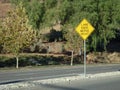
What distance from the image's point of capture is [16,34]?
4203cm

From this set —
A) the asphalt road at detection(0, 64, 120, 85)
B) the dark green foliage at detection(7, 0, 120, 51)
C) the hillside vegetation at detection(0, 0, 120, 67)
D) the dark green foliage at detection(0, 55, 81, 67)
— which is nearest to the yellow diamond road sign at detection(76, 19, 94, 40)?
the asphalt road at detection(0, 64, 120, 85)

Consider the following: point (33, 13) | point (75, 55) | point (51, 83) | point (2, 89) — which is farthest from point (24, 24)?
point (2, 89)

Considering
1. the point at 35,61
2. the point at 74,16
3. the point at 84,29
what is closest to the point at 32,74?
the point at 84,29

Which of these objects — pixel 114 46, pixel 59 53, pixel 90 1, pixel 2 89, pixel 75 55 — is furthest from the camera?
pixel 114 46

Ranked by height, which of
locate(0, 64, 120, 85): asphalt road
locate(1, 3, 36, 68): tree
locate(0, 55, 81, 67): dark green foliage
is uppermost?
locate(1, 3, 36, 68): tree

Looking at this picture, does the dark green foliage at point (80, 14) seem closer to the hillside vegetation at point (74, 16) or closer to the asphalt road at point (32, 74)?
the hillside vegetation at point (74, 16)

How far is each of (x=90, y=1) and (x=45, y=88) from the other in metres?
35.5

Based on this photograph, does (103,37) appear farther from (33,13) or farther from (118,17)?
(33,13)

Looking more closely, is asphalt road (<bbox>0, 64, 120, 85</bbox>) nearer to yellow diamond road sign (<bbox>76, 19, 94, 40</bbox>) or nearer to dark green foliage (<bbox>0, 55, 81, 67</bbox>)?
yellow diamond road sign (<bbox>76, 19, 94, 40</bbox>)

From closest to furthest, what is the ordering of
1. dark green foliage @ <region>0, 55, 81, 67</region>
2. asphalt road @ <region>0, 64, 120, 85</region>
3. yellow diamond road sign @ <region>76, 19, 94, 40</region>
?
asphalt road @ <region>0, 64, 120, 85</region> → yellow diamond road sign @ <region>76, 19, 94, 40</region> → dark green foliage @ <region>0, 55, 81, 67</region>

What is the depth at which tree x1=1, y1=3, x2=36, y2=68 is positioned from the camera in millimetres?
41844

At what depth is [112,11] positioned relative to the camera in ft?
183

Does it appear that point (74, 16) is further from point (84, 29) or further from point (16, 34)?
point (84, 29)

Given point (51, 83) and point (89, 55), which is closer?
point (51, 83)
